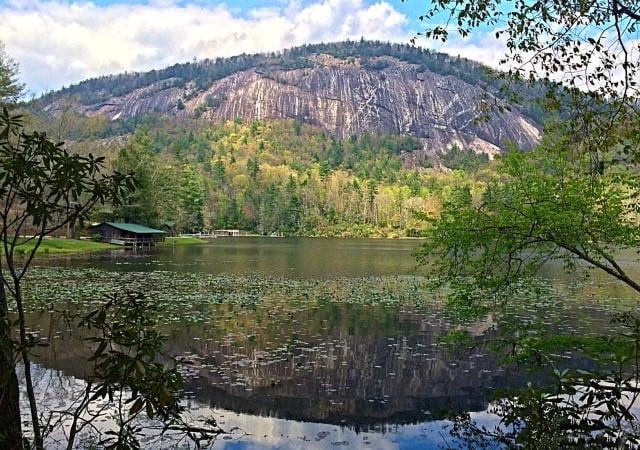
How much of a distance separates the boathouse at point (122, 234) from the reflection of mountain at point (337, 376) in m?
47.3

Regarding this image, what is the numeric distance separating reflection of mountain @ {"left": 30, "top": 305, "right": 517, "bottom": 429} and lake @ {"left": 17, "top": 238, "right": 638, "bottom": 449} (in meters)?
0.04

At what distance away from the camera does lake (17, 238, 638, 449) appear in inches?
384

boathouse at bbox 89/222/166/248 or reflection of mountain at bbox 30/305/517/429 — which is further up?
boathouse at bbox 89/222/166/248

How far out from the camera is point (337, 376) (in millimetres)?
12617

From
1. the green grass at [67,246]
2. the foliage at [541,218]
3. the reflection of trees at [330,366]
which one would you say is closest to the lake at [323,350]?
the reflection of trees at [330,366]

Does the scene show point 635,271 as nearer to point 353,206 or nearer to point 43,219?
point 43,219

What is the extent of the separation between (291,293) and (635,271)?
1020 inches

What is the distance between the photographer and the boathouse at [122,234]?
61312 mm

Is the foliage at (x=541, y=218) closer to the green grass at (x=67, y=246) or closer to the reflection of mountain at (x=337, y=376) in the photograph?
the reflection of mountain at (x=337, y=376)

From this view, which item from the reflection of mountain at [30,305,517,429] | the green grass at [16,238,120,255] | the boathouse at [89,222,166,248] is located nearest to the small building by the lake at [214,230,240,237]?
the boathouse at [89,222,166,248]

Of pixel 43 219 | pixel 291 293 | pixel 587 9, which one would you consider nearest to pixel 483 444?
pixel 587 9

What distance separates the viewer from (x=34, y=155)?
4.19 m

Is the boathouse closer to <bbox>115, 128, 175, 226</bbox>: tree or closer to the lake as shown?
<bbox>115, 128, 175, 226</bbox>: tree

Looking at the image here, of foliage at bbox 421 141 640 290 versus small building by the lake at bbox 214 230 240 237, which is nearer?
foliage at bbox 421 141 640 290
